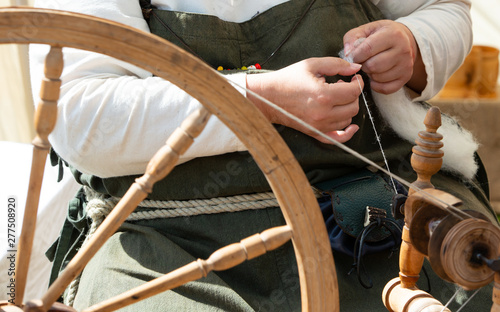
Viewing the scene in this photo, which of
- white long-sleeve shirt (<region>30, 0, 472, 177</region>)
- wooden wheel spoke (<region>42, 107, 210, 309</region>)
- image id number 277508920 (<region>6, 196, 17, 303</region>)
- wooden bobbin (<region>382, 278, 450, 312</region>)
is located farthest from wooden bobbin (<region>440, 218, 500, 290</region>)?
image id number 277508920 (<region>6, 196, 17, 303</region>)

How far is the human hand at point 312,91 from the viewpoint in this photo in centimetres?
95

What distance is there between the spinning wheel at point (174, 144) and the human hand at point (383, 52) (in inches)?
20.9

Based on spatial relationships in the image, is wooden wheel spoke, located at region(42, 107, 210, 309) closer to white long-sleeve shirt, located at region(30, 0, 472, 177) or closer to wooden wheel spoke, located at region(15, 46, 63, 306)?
wooden wheel spoke, located at region(15, 46, 63, 306)

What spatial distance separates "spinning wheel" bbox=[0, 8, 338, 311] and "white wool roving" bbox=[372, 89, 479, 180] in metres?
0.62

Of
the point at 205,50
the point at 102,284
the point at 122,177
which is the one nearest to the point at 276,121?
the point at 205,50

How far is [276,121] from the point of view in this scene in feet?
3.31

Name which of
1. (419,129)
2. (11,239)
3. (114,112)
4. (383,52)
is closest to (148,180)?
(114,112)

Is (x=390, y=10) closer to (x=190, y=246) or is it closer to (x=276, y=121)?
(x=276, y=121)

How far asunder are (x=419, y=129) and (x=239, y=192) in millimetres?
Answer: 441

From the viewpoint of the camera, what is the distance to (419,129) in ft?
3.86

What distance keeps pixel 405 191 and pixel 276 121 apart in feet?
1.04

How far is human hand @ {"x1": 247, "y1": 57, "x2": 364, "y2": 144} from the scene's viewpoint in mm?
950
